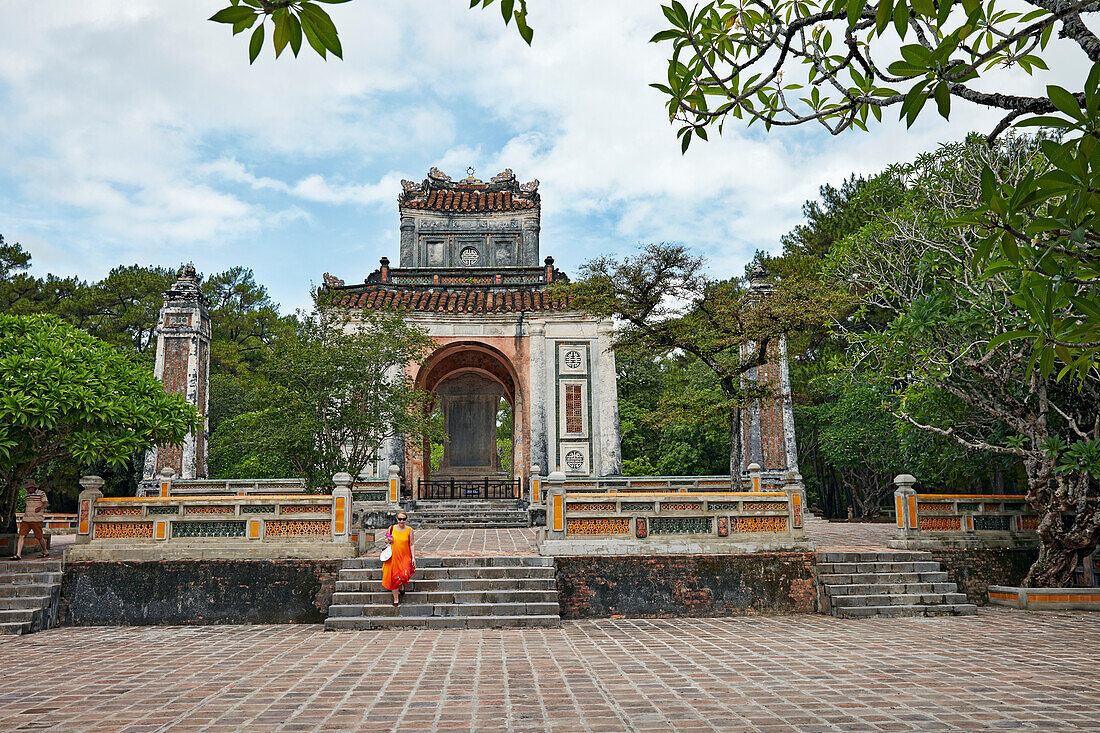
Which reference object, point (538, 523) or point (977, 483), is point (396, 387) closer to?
point (538, 523)

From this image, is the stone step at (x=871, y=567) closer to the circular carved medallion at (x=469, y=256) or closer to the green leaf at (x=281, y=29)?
the green leaf at (x=281, y=29)

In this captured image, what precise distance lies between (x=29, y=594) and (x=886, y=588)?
12012 millimetres

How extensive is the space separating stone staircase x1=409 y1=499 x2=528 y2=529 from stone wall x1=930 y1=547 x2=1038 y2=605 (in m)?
9.72

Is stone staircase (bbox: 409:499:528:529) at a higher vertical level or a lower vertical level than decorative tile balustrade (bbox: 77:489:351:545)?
lower

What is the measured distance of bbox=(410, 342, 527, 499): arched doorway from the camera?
2216 centimetres

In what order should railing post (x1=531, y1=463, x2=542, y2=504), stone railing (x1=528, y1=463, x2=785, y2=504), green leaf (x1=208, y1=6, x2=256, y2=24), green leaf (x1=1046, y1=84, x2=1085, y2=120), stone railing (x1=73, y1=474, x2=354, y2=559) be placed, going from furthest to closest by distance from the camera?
1. railing post (x1=531, y1=463, x2=542, y2=504)
2. stone railing (x1=528, y1=463, x2=785, y2=504)
3. stone railing (x1=73, y1=474, x2=354, y2=559)
4. green leaf (x1=1046, y1=84, x2=1085, y2=120)
5. green leaf (x1=208, y1=6, x2=256, y2=24)

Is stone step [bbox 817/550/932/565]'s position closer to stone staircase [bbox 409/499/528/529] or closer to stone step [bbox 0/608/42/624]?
stone staircase [bbox 409/499/528/529]

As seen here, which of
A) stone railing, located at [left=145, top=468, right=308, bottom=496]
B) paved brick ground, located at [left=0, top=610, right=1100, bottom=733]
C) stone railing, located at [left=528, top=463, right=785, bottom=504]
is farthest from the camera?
stone railing, located at [left=528, top=463, right=785, bottom=504]

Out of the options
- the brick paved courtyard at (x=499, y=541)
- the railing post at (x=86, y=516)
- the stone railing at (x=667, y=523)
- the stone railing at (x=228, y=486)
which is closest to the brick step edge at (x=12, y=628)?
the railing post at (x=86, y=516)

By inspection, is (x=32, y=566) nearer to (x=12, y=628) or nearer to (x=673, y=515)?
(x=12, y=628)

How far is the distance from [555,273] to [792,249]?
11.2 meters

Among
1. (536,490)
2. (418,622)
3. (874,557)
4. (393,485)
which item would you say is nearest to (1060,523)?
(874,557)

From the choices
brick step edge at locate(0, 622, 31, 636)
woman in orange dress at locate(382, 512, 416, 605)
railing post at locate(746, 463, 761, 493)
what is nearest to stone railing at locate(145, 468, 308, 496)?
brick step edge at locate(0, 622, 31, 636)

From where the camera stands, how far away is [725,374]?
14.7 metres
